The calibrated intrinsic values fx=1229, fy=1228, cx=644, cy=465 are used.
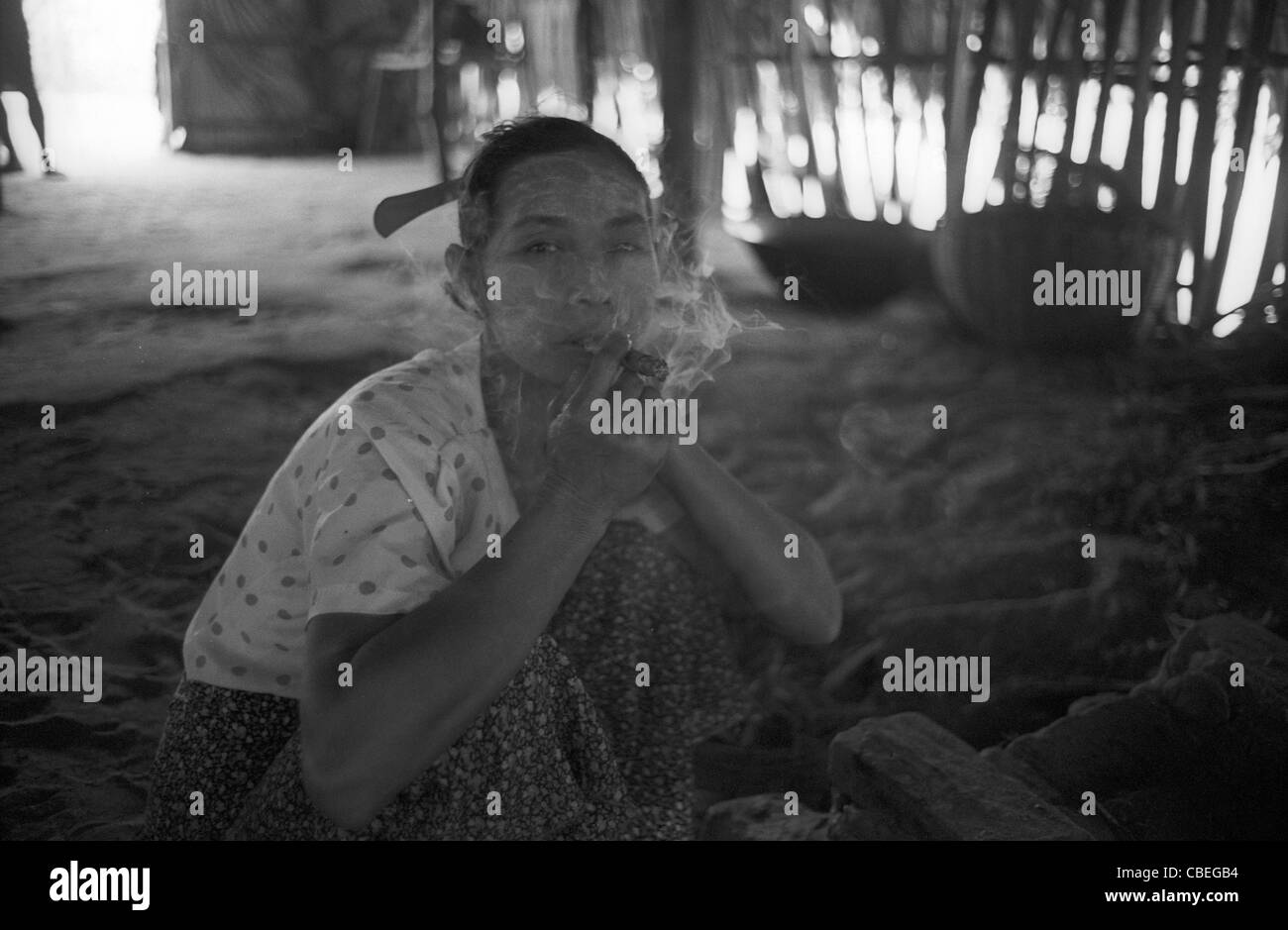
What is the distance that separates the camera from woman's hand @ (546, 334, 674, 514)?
1.63 metres

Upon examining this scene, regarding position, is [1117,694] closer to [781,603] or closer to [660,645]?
[781,603]

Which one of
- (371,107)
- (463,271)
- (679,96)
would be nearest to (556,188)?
(463,271)

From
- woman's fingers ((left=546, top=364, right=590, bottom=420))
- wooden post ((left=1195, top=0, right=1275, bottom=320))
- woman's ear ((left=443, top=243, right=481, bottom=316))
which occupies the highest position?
wooden post ((left=1195, top=0, right=1275, bottom=320))

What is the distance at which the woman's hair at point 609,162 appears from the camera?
1.87 metres

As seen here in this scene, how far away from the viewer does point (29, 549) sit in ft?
7.85

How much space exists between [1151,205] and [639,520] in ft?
7.55

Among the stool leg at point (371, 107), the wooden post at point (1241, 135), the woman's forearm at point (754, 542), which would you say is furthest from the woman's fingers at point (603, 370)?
the wooden post at point (1241, 135)

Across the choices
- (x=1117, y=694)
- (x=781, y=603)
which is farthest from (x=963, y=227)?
(x=781, y=603)

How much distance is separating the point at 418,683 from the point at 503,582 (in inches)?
6.5

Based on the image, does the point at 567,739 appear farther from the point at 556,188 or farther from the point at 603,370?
the point at 556,188

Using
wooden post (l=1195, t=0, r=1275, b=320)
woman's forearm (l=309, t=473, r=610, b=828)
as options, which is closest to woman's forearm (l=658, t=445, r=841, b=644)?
woman's forearm (l=309, t=473, r=610, b=828)

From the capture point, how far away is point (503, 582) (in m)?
1.54

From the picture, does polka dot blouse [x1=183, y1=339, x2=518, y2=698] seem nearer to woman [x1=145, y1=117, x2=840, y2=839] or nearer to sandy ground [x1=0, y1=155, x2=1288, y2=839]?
woman [x1=145, y1=117, x2=840, y2=839]

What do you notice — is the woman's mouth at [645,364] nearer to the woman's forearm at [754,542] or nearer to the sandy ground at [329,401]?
the woman's forearm at [754,542]
